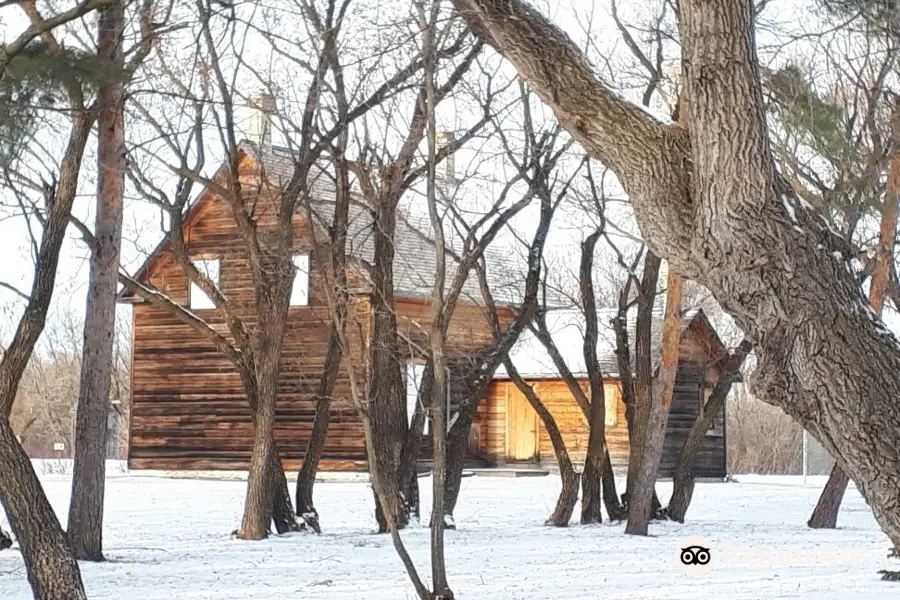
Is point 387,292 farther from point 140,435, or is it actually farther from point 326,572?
point 140,435

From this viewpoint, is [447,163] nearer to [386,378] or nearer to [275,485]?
[386,378]

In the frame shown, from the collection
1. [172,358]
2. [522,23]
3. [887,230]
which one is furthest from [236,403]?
[522,23]

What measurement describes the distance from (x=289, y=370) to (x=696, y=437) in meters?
13.6

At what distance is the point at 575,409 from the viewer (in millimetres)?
35500

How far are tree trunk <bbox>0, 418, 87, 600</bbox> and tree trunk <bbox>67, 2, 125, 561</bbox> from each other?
4349mm

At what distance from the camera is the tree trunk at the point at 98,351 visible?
14.0 meters

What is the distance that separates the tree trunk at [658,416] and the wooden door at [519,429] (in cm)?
1844

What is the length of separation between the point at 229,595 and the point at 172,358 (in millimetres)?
22539

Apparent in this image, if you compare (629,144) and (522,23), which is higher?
(522,23)

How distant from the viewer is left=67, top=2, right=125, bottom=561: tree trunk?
13969 mm

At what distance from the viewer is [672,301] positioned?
676 inches

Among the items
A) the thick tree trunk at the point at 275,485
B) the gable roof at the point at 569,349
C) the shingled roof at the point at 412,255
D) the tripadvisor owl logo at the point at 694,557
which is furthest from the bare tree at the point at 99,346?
the gable roof at the point at 569,349

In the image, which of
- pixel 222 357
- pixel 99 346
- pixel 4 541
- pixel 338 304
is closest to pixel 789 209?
pixel 338 304

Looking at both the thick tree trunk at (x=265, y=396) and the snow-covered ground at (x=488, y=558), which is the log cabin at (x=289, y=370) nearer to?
the snow-covered ground at (x=488, y=558)
